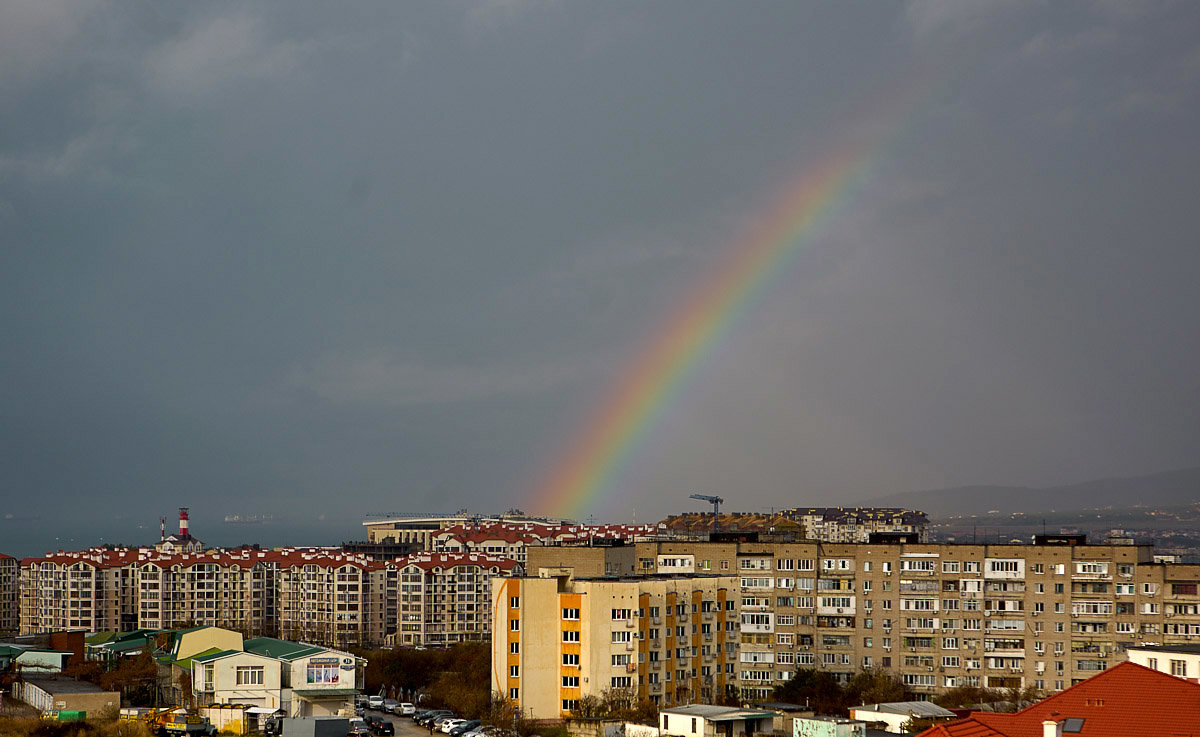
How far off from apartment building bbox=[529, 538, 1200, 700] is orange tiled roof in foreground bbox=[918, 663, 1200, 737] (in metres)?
19.8

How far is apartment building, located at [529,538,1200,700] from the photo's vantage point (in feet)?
133

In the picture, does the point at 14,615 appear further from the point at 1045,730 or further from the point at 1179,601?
the point at 1045,730

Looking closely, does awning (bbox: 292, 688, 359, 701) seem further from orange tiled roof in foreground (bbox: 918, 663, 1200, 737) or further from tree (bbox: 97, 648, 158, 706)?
orange tiled roof in foreground (bbox: 918, 663, 1200, 737)

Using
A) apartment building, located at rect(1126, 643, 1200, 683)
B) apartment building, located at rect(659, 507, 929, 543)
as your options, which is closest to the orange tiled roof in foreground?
apartment building, located at rect(1126, 643, 1200, 683)

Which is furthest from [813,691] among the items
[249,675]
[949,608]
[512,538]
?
[512,538]

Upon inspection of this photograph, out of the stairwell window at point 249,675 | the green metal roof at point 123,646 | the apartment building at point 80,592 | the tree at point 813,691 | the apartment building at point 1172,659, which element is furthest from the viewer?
the apartment building at point 80,592

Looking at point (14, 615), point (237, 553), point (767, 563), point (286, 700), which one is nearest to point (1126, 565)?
point (767, 563)

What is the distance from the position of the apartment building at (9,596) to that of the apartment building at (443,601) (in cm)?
2280

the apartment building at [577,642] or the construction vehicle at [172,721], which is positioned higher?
the apartment building at [577,642]

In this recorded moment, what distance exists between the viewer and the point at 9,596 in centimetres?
7444

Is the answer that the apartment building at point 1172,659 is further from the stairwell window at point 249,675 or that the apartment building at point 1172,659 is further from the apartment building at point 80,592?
the apartment building at point 80,592

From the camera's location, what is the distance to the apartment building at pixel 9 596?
73944mm

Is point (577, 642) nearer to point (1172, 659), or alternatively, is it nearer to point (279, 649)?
point (279, 649)

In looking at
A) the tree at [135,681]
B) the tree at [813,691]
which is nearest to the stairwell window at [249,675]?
the tree at [135,681]
